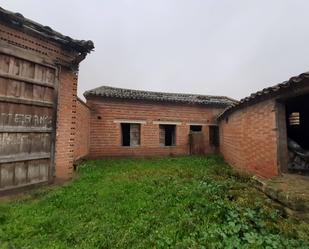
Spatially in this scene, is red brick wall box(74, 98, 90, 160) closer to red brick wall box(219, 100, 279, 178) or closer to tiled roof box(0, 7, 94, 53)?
tiled roof box(0, 7, 94, 53)

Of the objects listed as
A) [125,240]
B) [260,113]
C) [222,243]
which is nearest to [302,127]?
[260,113]

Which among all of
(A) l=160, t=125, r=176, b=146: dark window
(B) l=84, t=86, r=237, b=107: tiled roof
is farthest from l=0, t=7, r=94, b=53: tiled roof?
(A) l=160, t=125, r=176, b=146: dark window

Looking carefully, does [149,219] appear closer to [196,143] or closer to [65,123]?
[65,123]

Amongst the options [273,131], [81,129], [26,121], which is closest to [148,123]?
[81,129]

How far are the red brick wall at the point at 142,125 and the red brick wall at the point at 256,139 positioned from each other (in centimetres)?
511

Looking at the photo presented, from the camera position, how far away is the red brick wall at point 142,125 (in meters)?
13.9

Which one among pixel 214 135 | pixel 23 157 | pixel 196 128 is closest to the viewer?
pixel 23 157

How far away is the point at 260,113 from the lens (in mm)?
7258

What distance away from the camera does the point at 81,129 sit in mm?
11211

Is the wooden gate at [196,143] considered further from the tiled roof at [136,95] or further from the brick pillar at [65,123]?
the brick pillar at [65,123]

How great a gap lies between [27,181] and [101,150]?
791 cm

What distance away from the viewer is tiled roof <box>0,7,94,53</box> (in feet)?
17.6

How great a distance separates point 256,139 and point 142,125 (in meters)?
8.11

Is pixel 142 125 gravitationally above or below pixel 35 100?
below
